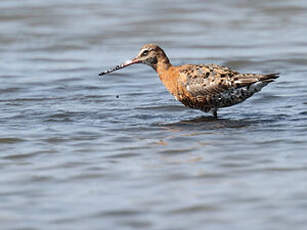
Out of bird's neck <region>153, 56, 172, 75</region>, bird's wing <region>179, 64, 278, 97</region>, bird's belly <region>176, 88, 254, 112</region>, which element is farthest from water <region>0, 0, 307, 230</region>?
bird's neck <region>153, 56, 172, 75</region>

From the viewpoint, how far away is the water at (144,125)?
6.71 meters

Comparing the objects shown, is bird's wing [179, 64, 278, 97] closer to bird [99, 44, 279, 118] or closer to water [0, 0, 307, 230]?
bird [99, 44, 279, 118]

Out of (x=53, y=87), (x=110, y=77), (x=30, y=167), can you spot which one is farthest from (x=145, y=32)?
(x=30, y=167)

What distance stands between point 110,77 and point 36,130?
4.08 metres

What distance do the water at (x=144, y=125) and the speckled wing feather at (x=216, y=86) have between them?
27 centimetres

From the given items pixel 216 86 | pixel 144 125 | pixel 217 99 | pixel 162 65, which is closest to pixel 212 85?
pixel 216 86

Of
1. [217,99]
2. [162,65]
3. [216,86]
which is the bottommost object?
[217,99]

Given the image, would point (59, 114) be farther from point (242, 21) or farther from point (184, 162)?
point (242, 21)

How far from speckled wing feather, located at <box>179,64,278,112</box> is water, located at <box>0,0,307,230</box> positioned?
0.27m

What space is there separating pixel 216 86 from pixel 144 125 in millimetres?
1071

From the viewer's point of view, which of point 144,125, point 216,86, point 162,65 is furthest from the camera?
point 162,65

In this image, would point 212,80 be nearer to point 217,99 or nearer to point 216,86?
point 216,86

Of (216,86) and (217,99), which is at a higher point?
(216,86)

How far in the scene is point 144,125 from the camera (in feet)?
33.0
